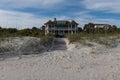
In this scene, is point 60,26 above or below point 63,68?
above

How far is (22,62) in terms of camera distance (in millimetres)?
Answer: 10125

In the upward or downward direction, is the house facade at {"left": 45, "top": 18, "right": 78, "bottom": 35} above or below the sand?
above

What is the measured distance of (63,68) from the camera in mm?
9148

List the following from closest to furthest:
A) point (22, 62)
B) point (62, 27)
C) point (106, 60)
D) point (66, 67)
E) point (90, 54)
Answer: point (66, 67), point (22, 62), point (106, 60), point (90, 54), point (62, 27)

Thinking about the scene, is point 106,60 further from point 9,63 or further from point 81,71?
point 9,63

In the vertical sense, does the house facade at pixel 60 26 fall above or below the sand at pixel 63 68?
above

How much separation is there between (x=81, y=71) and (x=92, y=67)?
89 cm

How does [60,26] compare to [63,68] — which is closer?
[63,68]

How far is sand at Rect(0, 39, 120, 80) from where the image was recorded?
7.84 meters

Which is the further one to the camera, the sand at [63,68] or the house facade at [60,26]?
the house facade at [60,26]

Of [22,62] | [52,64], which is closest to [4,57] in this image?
[22,62]

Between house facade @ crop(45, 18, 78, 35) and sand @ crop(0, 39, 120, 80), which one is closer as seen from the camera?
sand @ crop(0, 39, 120, 80)

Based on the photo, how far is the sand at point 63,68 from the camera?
7.84 meters

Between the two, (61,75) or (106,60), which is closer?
(61,75)
